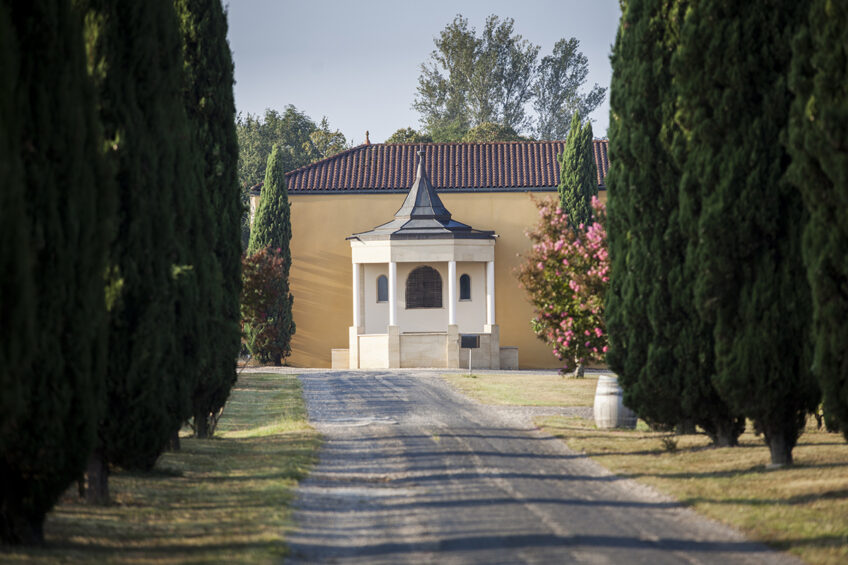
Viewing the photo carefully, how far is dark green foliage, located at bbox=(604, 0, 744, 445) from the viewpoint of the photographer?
1281cm

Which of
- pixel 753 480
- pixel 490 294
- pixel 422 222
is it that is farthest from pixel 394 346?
pixel 753 480

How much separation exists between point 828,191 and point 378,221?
32.6m

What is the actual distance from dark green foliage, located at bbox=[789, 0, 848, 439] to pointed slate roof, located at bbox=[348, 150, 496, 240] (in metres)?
27.3

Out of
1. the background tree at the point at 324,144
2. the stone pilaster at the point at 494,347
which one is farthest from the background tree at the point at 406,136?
the stone pilaster at the point at 494,347

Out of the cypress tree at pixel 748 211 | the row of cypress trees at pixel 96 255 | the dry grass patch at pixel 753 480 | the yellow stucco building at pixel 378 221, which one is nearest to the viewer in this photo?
the row of cypress trees at pixel 96 255

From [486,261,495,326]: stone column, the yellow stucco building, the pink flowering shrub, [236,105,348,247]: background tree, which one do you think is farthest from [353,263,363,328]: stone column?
[236,105,348,247]: background tree

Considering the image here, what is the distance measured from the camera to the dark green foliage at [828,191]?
31.0 feet

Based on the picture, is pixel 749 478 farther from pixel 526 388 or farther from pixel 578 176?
pixel 578 176

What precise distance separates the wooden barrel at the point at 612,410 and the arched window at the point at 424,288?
21.8 metres

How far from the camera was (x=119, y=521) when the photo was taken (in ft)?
29.3

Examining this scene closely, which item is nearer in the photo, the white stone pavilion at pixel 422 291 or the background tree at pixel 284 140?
the white stone pavilion at pixel 422 291

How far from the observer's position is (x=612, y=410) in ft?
57.4

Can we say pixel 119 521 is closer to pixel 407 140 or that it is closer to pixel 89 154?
pixel 89 154

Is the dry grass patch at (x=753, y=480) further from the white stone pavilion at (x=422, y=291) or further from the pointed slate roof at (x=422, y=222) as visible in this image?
the pointed slate roof at (x=422, y=222)
